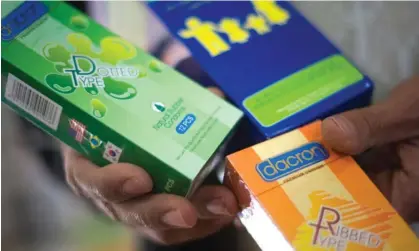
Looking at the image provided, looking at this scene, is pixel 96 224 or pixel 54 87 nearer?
pixel 54 87

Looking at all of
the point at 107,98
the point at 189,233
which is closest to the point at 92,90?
the point at 107,98

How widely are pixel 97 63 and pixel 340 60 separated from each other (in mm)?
259

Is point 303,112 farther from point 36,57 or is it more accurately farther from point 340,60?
point 36,57

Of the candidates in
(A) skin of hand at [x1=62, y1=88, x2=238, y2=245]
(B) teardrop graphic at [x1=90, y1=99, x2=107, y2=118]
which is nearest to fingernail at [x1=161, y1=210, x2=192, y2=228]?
(A) skin of hand at [x1=62, y1=88, x2=238, y2=245]

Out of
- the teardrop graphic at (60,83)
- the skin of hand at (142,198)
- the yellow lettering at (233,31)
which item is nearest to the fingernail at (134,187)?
the skin of hand at (142,198)

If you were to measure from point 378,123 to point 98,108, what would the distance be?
0.27m

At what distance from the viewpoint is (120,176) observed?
500mm

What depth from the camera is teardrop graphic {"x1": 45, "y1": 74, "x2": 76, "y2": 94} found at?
0.51 m

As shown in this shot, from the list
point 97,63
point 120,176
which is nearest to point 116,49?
point 97,63

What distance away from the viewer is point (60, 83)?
1.70ft

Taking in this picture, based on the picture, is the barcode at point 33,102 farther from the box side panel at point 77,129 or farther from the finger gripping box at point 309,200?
the finger gripping box at point 309,200

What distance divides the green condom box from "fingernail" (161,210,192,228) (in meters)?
0.02

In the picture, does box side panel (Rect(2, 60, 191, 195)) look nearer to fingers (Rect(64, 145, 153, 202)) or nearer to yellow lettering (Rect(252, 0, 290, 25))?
fingers (Rect(64, 145, 153, 202))

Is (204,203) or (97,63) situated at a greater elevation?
(97,63)
